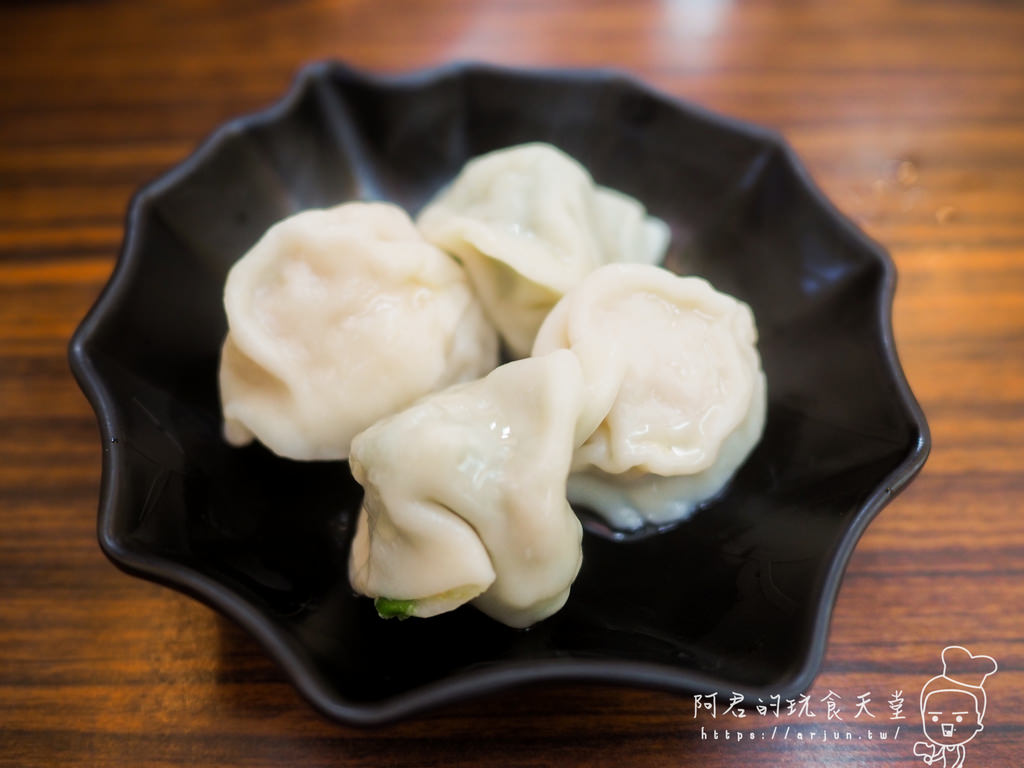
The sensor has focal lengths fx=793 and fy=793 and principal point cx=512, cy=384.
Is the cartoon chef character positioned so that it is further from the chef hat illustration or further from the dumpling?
the dumpling

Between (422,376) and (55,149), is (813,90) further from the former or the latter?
(55,149)

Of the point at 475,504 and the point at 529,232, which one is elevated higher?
the point at 529,232

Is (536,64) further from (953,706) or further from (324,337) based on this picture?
(953,706)

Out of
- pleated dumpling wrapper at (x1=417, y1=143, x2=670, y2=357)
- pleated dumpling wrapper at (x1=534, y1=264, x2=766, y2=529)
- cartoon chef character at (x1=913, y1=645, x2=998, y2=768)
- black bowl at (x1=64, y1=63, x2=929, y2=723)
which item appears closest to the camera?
black bowl at (x1=64, y1=63, x2=929, y2=723)

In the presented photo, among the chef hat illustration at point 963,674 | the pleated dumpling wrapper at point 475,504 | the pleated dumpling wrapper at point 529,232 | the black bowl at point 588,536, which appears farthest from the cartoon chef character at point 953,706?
the pleated dumpling wrapper at point 529,232

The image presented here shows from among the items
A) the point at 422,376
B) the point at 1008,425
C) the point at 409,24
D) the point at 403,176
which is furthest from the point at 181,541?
the point at 409,24

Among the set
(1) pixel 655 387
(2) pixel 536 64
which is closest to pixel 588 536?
(1) pixel 655 387

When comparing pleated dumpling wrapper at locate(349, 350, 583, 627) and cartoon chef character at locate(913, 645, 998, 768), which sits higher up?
pleated dumpling wrapper at locate(349, 350, 583, 627)

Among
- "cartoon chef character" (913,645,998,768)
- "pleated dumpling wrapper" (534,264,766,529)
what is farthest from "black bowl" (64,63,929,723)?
"cartoon chef character" (913,645,998,768)
